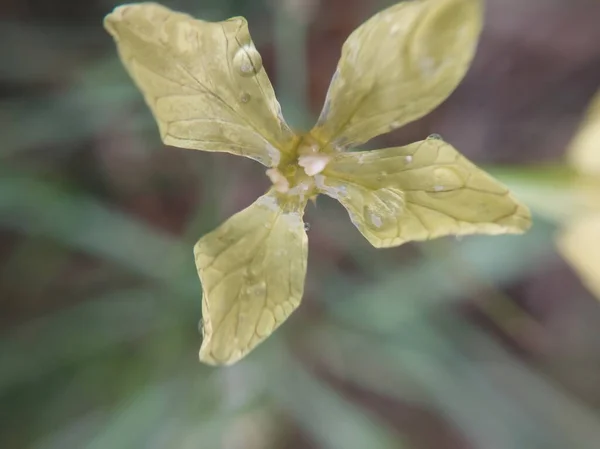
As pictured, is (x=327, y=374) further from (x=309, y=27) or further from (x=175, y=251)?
(x=309, y=27)

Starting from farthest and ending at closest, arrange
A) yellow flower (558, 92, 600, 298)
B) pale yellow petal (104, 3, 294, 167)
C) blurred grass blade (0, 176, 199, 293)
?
blurred grass blade (0, 176, 199, 293), yellow flower (558, 92, 600, 298), pale yellow petal (104, 3, 294, 167)

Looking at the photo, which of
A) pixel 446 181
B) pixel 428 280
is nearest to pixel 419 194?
pixel 446 181

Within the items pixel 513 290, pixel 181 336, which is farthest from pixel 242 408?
pixel 513 290

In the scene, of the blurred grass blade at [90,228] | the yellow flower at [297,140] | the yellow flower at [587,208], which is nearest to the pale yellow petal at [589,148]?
the yellow flower at [587,208]

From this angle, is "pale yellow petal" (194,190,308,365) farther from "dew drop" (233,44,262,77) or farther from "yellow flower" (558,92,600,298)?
"yellow flower" (558,92,600,298)

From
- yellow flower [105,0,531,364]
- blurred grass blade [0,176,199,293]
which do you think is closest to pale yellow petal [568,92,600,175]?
yellow flower [105,0,531,364]

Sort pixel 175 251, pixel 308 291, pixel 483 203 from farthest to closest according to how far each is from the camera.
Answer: pixel 308 291 → pixel 175 251 → pixel 483 203
